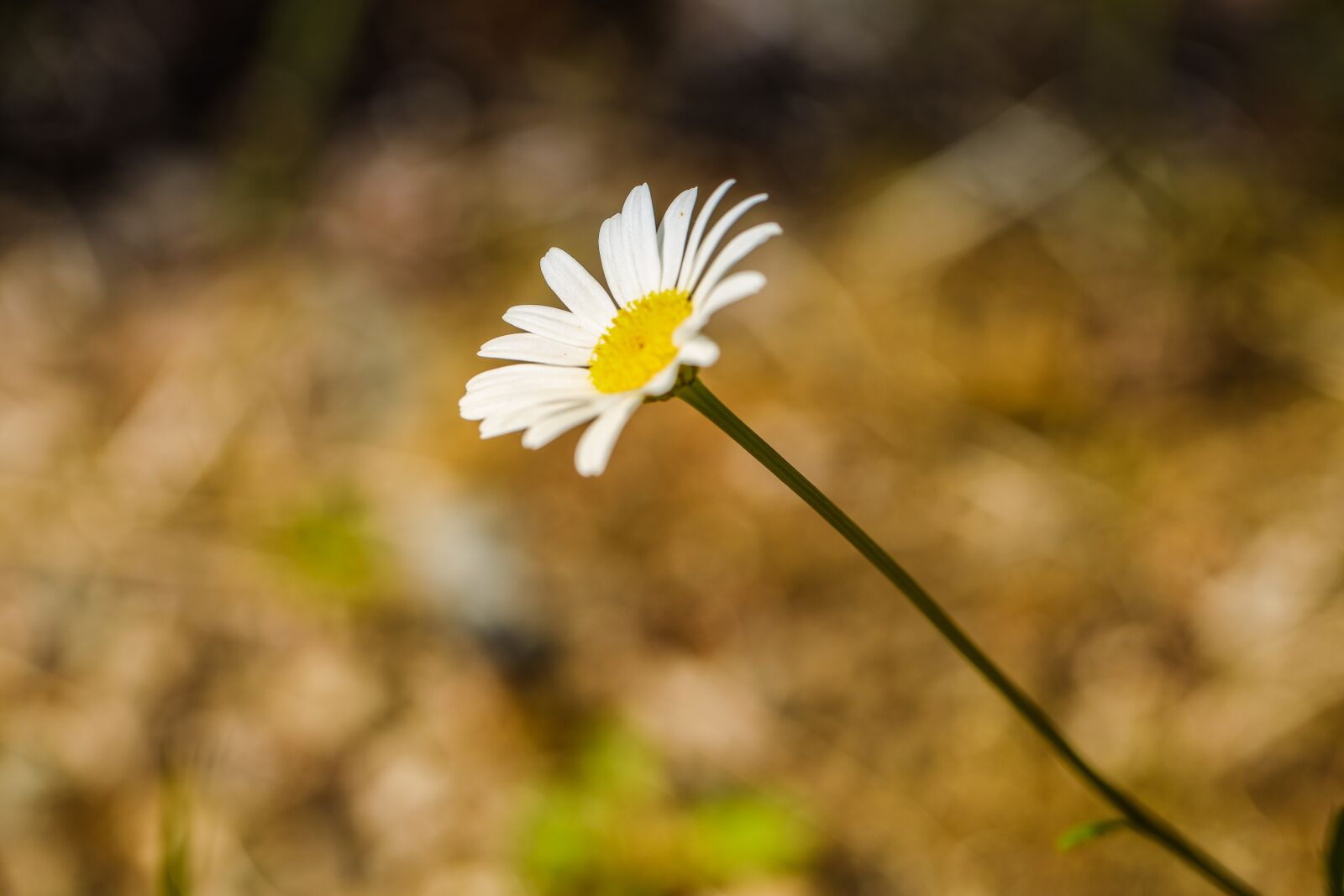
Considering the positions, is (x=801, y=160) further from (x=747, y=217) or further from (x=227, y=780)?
(x=227, y=780)

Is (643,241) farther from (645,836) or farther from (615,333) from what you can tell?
(645,836)

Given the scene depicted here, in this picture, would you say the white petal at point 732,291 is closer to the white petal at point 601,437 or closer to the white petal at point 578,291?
the white petal at point 601,437

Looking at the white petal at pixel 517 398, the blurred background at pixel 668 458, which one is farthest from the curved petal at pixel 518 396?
the blurred background at pixel 668 458

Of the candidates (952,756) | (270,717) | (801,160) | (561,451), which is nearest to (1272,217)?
(801,160)

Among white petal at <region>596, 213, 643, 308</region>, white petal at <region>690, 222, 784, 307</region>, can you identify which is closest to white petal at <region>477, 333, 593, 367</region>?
white petal at <region>596, 213, 643, 308</region>

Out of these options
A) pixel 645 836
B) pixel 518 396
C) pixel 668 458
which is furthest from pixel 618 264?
pixel 668 458

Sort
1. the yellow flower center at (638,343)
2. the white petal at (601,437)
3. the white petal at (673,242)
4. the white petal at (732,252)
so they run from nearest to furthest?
1. the white petal at (601,437)
2. the white petal at (732,252)
3. the yellow flower center at (638,343)
4. the white petal at (673,242)
